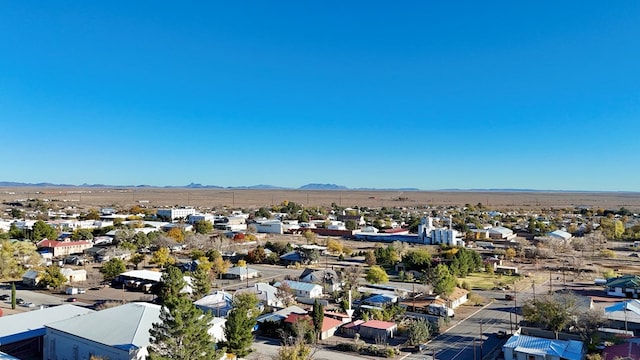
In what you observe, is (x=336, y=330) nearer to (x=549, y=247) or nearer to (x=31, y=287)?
(x=31, y=287)

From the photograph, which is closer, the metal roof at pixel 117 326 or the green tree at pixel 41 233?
the metal roof at pixel 117 326

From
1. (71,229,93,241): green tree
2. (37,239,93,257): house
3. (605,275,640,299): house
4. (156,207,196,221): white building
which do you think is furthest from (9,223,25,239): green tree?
(605,275,640,299): house

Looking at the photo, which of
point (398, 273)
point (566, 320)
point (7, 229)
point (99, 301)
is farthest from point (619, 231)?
point (7, 229)

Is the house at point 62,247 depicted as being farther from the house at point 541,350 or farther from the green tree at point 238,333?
the house at point 541,350

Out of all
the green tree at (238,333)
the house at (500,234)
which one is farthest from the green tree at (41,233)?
the house at (500,234)

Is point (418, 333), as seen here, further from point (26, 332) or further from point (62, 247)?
point (62, 247)

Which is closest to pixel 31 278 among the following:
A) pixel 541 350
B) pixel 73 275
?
pixel 73 275
